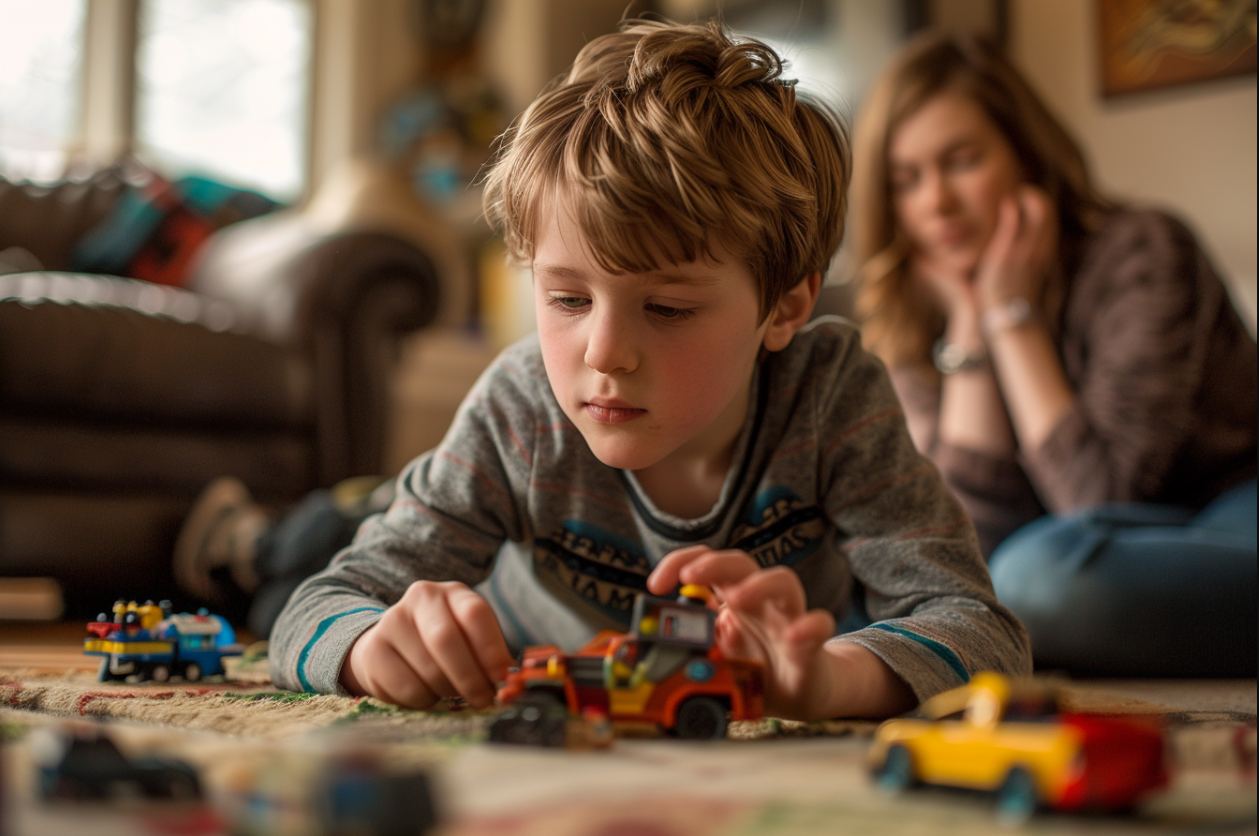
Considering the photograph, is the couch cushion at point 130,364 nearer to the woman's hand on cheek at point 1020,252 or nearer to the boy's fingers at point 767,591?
the woman's hand on cheek at point 1020,252

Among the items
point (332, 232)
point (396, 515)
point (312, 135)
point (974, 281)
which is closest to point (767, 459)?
point (396, 515)

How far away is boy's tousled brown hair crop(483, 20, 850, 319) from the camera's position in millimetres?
702

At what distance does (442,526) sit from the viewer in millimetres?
877

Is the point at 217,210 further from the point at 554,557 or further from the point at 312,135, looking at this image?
the point at 554,557

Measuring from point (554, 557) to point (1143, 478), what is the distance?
843 millimetres

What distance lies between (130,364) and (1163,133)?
2.33 m

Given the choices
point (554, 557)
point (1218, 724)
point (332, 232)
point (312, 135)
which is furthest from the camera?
point (312, 135)

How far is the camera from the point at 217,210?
8.43ft

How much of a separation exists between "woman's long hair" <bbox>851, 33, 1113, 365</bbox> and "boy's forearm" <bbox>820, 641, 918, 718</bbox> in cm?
100

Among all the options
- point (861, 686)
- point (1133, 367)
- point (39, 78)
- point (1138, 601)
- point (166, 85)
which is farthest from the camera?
point (166, 85)

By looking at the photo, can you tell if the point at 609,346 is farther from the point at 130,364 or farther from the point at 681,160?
the point at 130,364

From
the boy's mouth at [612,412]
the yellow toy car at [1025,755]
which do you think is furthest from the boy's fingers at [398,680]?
Result: the yellow toy car at [1025,755]

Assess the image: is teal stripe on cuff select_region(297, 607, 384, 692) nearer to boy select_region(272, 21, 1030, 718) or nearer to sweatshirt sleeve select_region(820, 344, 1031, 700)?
boy select_region(272, 21, 1030, 718)

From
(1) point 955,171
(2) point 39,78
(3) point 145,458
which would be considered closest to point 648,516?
(1) point 955,171
